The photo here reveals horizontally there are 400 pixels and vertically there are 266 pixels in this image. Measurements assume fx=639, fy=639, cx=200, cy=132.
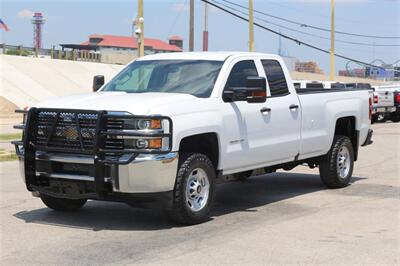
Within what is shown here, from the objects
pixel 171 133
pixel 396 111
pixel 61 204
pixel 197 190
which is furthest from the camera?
pixel 396 111

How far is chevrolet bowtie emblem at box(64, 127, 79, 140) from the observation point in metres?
7.07

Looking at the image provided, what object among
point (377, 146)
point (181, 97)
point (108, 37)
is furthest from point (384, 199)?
point (108, 37)

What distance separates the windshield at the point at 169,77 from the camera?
8.01 metres

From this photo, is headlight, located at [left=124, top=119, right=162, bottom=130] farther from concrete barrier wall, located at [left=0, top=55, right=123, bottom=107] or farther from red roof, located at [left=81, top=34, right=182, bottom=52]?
red roof, located at [left=81, top=34, right=182, bottom=52]

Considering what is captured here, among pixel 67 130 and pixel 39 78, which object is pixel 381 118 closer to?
pixel 39 78

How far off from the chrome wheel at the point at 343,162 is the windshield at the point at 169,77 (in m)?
3.15

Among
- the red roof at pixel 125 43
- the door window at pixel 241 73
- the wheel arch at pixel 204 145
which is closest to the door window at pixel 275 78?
the door window at pixel 241 73

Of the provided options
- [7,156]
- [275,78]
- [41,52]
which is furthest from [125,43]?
[275,78]

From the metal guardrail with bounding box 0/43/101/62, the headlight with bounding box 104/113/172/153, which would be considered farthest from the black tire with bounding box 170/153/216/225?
the metal guardrail with bounding box 0/43/101/62

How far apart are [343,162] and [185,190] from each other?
13.6 ft

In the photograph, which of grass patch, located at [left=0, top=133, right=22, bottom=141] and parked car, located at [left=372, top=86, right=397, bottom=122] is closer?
grass patch, located at [left=0, top=133, right=22, bottom=141]

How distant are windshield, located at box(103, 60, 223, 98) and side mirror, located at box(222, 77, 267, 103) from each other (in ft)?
0.80

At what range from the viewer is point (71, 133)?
23.3ft

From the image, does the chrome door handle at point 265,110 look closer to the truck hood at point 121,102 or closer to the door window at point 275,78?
the door window at point 275,78
